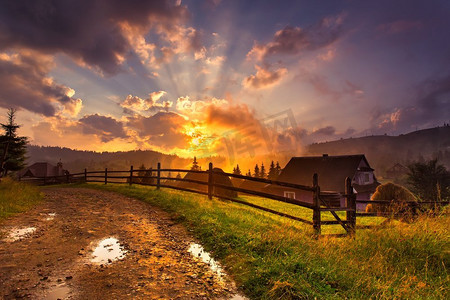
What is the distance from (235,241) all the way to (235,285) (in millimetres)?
1575

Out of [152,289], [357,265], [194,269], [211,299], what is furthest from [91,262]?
[357,265]

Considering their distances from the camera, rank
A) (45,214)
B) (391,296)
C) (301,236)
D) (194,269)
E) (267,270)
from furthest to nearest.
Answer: (45,214)
(301,236)
(194,269)
(267,270)
(391,296)

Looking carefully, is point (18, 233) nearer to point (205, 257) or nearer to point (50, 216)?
point (50, 216)

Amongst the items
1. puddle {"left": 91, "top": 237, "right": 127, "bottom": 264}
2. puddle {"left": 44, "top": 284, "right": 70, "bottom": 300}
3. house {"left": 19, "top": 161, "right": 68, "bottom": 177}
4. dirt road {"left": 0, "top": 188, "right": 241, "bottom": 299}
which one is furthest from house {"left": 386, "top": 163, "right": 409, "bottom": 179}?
house {"left": 19, "top": 161, "right": 68, "bottom": 177}

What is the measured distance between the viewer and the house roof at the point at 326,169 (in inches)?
1319

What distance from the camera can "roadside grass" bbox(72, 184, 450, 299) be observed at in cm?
348

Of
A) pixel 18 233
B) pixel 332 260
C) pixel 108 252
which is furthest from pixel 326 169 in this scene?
pixel 18 233

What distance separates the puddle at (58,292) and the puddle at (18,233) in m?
3.55

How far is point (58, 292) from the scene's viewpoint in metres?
3.45

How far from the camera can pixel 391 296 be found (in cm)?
328

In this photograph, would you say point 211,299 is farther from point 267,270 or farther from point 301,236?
point 301,236

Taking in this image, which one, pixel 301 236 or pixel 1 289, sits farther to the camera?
pixel 301 236

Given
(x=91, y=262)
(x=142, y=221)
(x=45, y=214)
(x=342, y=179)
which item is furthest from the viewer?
(x=342, y=179)

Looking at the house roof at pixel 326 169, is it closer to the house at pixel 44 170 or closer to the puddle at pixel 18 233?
the puddle at pixel 18 233
